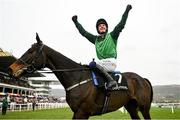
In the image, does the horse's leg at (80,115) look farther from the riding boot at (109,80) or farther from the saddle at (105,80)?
the riding boot at (109,80)

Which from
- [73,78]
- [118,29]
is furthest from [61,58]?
[118,29]

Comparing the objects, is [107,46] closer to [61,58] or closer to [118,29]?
[118,29]

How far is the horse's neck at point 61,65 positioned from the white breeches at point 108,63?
547 millimetres

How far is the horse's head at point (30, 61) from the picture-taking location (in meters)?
8.05

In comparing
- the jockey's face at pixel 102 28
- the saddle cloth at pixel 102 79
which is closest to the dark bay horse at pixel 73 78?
the saddle cloth at pixel 102 79

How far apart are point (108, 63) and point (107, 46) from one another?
432 mm

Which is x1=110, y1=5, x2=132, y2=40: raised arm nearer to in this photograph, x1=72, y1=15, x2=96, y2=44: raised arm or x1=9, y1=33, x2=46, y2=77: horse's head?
x1=72, y1=15, x2=96, y2=44: raised arm

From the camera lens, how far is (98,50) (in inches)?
339

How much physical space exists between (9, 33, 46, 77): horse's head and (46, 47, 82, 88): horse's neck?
199 millimetres

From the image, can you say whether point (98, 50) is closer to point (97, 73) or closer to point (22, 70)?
point (97, 73)

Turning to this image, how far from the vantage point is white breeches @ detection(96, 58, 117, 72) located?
8523mm

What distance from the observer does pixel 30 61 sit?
8.16m

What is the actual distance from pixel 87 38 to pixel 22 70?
79.1 inches

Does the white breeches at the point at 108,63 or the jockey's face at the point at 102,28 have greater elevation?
the jockey's face at the point at 102,28
